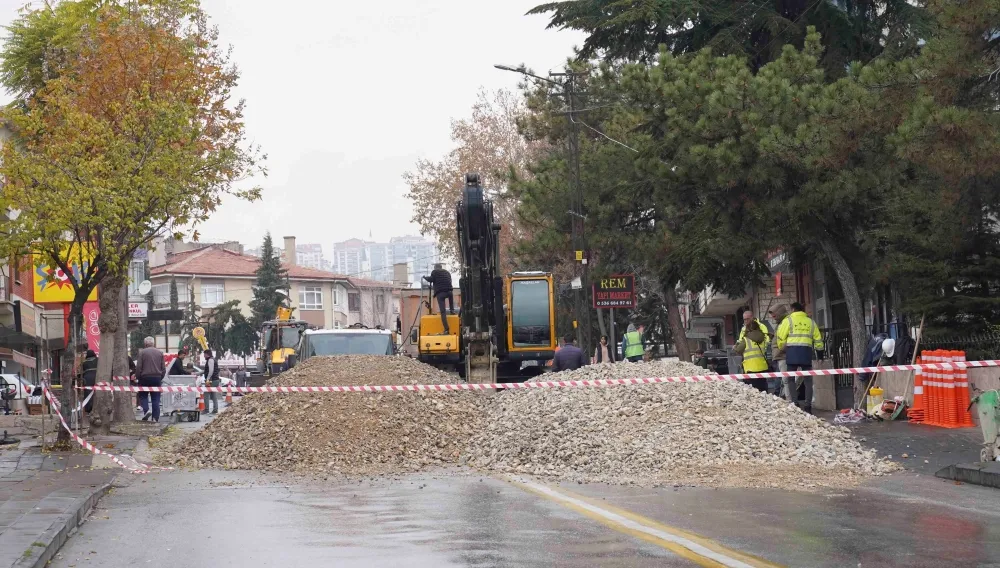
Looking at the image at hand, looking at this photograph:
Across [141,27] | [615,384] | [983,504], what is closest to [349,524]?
[983,504]

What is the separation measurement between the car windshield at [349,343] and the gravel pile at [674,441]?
13835mm

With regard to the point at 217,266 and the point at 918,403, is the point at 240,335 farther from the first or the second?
the point at 918,403

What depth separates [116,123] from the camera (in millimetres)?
24422

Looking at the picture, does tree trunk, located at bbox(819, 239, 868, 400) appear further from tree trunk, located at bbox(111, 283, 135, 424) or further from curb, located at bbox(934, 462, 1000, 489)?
tree trunk, located at bbox(111, 283, 135, 424)

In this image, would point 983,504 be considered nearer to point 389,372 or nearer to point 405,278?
point 389,372

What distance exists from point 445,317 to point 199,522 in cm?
2019

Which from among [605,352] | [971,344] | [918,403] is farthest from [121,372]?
Answer: [971,344]

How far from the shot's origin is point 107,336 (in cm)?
2584

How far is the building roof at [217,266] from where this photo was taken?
10362 cm

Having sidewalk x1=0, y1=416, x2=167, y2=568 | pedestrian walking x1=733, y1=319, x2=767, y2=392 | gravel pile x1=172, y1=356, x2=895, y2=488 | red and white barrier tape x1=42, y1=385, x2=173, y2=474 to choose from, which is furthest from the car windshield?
pedestrian walking x1=733, y1=319, x2=767, y2=392

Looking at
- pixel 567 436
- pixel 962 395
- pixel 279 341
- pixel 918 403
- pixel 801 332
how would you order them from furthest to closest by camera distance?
pixel 279 341 < pixel 918 403 < pixel 801 332 < pixel 962 395 < pixel 567 436

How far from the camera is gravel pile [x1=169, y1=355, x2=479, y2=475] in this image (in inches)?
649

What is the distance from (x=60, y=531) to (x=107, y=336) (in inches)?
665

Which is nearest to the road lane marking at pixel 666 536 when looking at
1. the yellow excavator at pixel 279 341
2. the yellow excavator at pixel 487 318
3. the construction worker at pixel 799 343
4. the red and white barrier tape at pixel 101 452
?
the red and white barrier tape at pixel 101 452
